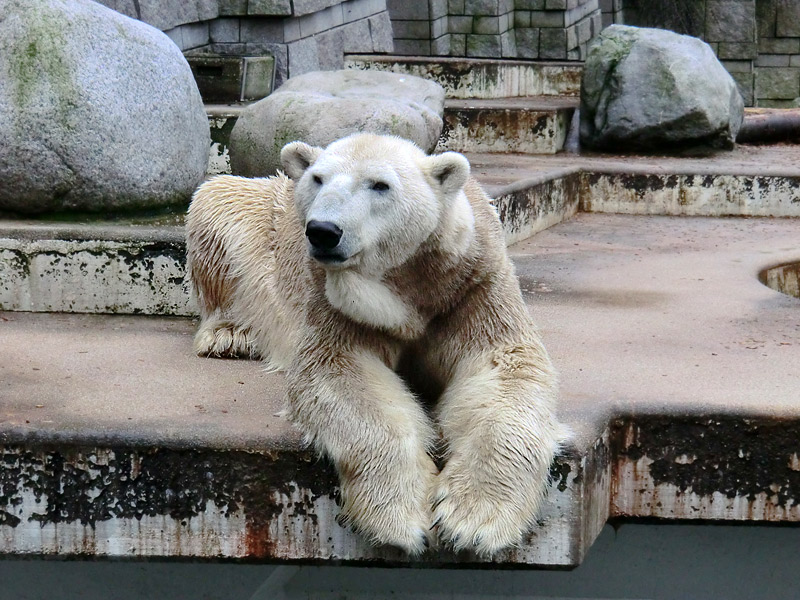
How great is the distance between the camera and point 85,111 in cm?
414

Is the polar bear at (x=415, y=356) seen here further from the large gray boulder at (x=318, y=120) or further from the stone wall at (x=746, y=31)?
the stone wall at (x=746, y=31)

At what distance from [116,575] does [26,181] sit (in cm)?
175

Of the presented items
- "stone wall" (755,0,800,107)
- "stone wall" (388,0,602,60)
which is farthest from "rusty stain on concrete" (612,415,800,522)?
"stone wall" (755,0,800,107)

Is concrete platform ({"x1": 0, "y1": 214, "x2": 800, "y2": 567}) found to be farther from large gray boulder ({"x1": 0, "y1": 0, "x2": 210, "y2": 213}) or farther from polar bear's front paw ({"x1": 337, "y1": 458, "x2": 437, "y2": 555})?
large gray boulder ({"x1": 0, "y1": 0, "x2": 210, "y2": 213})

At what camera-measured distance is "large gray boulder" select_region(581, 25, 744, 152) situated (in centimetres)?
804

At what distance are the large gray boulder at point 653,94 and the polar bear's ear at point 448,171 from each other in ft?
19.4

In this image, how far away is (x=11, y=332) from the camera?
374 centimetres

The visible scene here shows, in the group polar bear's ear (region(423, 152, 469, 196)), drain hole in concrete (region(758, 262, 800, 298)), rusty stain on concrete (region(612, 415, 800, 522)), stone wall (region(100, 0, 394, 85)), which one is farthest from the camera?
stone wall (region(100, 0, 394, 85))

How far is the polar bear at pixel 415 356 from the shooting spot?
7.75 feet

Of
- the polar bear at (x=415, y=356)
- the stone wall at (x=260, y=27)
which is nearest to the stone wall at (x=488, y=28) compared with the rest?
the stone wall at (x=260, y=27)

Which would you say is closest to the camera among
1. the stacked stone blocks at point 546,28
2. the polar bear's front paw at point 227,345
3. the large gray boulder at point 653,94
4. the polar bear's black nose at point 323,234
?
the polar bear's black nose at point 323,234

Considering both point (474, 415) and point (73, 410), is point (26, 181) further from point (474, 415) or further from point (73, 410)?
point (474, 415)

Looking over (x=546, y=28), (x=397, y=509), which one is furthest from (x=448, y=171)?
(x=546, y=28)

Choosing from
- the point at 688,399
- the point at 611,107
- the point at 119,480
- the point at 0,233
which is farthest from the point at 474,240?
the point at 611,107
